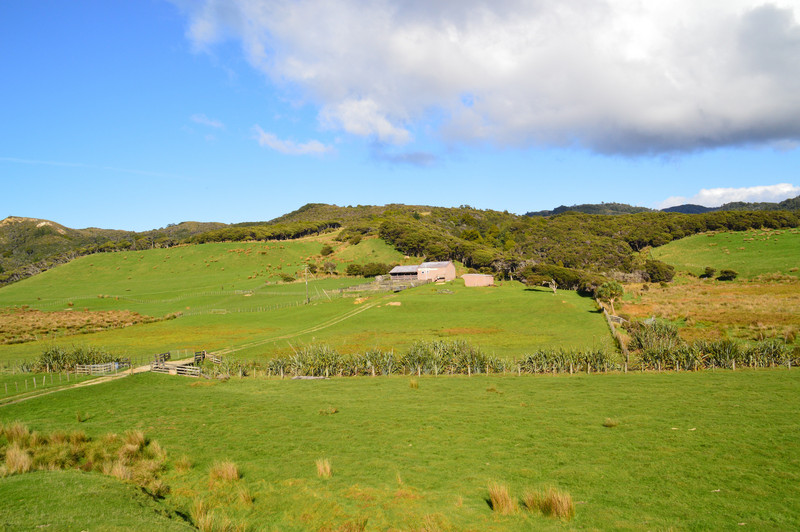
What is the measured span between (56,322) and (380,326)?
5190cm

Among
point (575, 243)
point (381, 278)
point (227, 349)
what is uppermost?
point (575, 243)

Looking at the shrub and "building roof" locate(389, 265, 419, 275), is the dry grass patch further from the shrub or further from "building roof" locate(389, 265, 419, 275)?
the shrub

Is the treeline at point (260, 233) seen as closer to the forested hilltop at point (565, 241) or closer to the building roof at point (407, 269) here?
the forested hilltop at point (565, 241)

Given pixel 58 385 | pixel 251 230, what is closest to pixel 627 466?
pixel 58 385

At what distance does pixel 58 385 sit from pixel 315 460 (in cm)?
2439

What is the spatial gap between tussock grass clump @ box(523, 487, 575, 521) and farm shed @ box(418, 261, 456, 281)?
83.6 meters

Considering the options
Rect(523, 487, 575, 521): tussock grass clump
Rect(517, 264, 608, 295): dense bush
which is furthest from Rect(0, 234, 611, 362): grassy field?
Rect(523, 487, 575, 521): tussock grass clump

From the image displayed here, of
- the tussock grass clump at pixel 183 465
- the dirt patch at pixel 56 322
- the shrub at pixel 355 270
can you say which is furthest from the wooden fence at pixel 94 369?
the shrub at pixel 355 270

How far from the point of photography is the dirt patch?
62.7 m

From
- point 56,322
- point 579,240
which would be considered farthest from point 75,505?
point 579,240

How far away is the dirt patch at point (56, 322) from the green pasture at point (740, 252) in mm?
106941

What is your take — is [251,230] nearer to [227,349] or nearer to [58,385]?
[227,349]

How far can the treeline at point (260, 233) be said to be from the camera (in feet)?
541

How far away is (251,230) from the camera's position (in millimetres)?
168250
